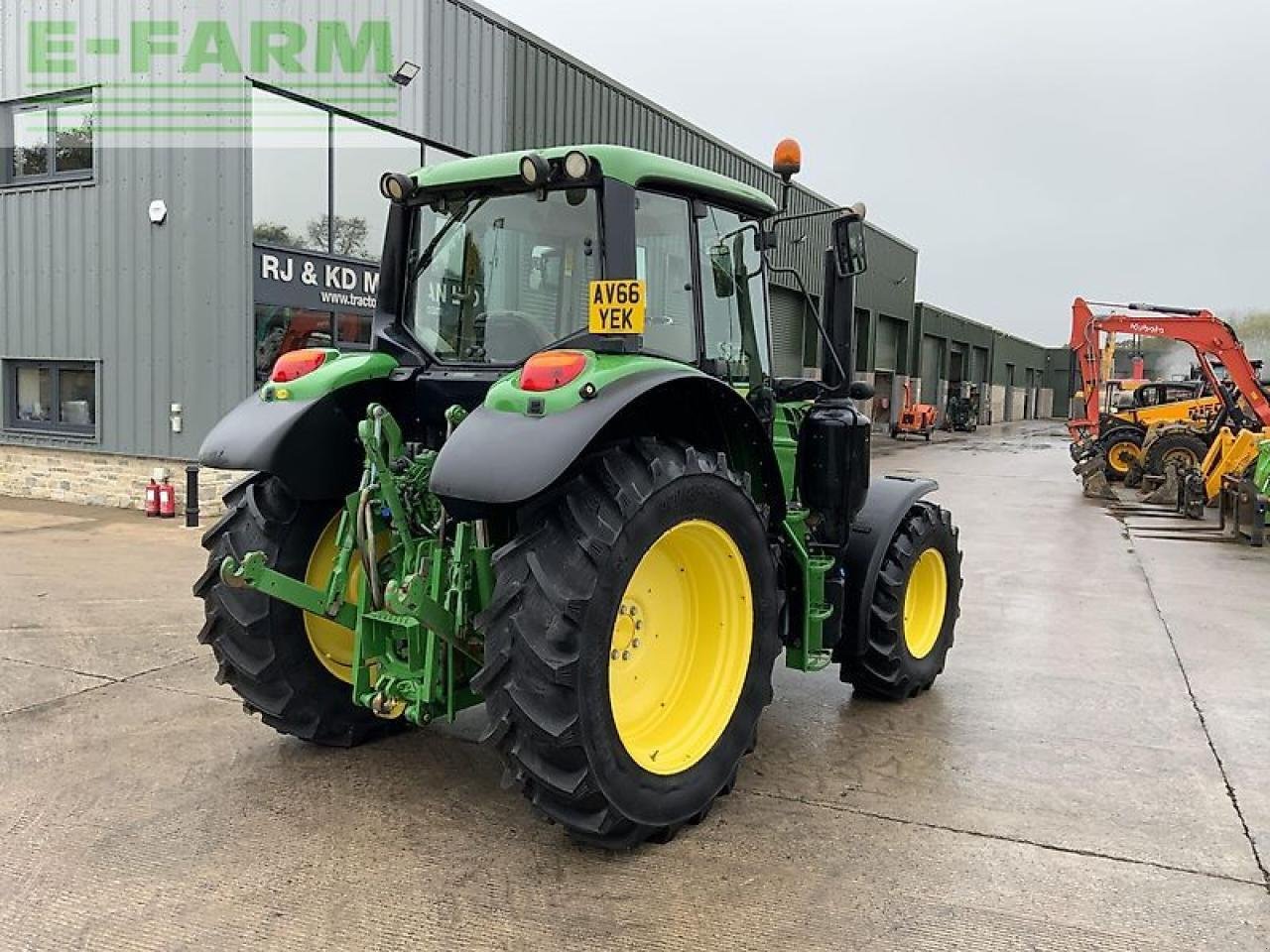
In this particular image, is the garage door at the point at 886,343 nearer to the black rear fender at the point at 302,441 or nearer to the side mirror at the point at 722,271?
the side mirror at the point at 722,271

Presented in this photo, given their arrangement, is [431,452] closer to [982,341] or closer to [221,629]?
[221,629]

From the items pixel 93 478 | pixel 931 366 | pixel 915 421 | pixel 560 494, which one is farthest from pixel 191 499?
pixel 931 366

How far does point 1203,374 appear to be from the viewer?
17016mm

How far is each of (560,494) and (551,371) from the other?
0.39m

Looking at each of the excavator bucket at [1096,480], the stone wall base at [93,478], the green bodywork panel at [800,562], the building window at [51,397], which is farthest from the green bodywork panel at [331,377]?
the excavator bucket at [1096,480]

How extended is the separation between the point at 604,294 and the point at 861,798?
2.15 m

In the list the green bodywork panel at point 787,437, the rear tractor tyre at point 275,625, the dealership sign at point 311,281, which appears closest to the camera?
the rear tractor tyre at point 275,625

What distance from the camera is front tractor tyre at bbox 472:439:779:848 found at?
303cm

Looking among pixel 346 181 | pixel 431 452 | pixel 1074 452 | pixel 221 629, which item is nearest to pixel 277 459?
pixel 431 452

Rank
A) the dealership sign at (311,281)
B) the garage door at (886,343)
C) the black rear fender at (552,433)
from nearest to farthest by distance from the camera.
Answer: the black rear fender at (552,433) → the dealership sign at (311,281) → the garage door at (886,343)

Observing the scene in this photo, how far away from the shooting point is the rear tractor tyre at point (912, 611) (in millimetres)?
4816

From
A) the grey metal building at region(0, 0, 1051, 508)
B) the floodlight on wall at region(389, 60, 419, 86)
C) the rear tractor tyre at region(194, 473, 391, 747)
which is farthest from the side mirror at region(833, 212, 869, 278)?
the floodlight on wall at region(389, 60, 419, 86)

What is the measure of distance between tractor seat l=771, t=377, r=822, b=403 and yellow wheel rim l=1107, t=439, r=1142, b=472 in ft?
50.1

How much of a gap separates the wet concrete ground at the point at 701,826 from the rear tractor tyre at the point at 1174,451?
10903 mm
